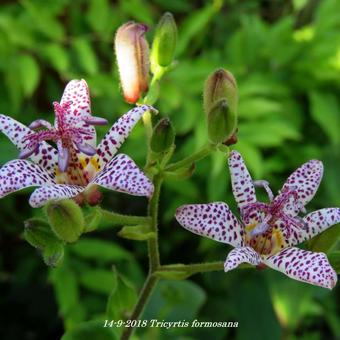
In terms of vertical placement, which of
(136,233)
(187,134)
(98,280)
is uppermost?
(136,233)

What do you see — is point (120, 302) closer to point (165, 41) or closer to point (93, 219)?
point (93, 219)

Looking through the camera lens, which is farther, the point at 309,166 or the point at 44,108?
the point at 44,108

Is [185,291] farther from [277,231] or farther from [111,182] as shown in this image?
[111,182]

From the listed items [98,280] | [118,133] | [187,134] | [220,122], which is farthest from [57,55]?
[220,122]

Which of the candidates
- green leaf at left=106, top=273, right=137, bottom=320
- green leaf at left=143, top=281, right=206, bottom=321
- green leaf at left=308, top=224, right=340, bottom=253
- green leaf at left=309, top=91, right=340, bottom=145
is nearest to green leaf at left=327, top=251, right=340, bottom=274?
green leaf at left=308, top=224, right=340, bottom=253

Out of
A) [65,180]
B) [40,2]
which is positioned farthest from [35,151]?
[40,2]

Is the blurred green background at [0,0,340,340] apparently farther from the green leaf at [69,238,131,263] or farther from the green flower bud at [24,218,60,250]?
the green flower bud at [24,218,60,250]
